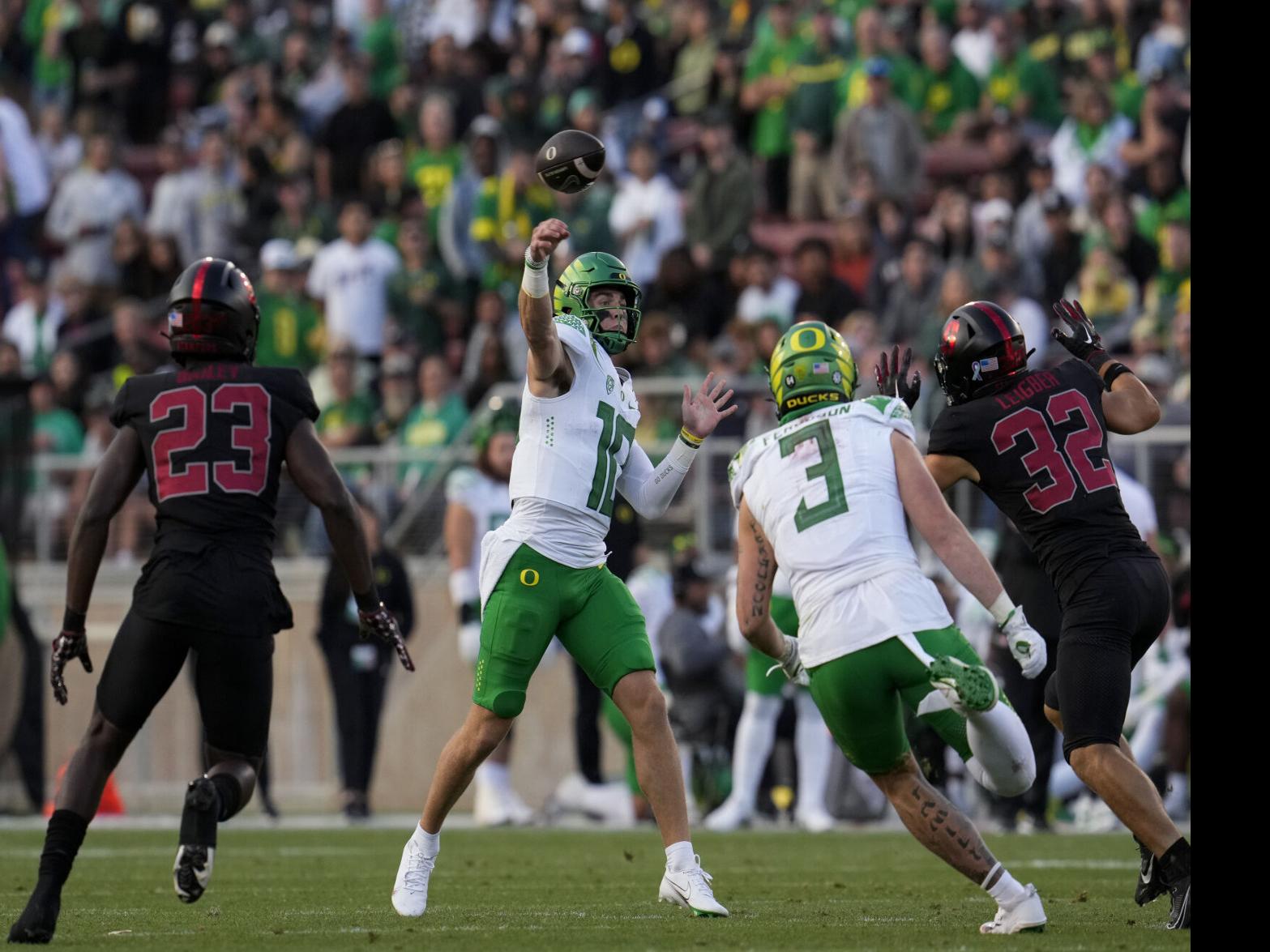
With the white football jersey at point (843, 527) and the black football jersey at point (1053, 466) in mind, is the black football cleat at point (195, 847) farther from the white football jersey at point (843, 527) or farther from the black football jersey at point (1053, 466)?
the black football jersey at point (1053, 466)

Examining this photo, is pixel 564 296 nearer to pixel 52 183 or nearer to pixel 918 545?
pixel 918 545

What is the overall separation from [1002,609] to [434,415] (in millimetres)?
9786

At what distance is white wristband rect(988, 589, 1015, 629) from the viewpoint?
6.62 metres

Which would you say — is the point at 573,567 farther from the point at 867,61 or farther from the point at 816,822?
the point at 867,61

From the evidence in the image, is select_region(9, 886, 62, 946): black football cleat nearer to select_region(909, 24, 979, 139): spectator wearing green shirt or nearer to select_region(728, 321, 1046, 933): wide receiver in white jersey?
select_region(728, 321, 1046, 933): wide receiver in white jersey

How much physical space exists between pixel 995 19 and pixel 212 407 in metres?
12.5

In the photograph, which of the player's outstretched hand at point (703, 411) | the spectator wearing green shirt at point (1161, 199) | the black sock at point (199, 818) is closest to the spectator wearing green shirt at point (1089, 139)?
the spectator wearing green shirt at point (1161, 199)

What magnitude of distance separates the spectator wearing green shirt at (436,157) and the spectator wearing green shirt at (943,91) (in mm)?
4053

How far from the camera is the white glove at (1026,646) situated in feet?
21.7

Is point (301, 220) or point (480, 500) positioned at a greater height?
point (301, 220)

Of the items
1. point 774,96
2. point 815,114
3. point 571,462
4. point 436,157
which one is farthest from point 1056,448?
point 436,157

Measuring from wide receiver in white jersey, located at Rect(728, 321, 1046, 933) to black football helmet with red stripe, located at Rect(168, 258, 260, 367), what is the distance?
1.74 metres

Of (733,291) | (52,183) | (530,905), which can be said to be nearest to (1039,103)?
(733,291)

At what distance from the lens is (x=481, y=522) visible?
1338cm
